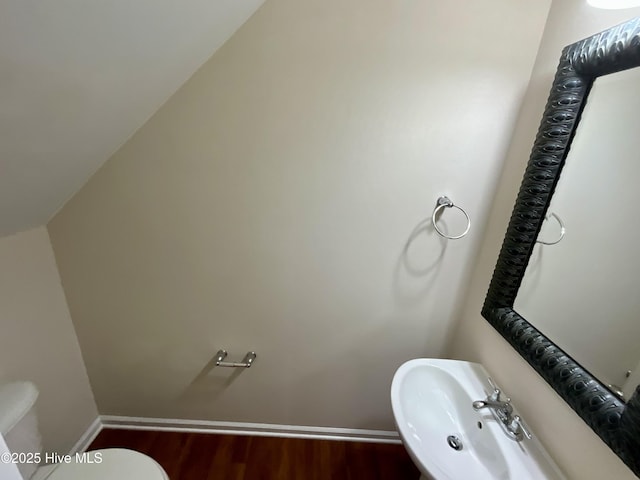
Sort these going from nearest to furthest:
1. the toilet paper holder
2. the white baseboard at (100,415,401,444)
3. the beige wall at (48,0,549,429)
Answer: the beige wall at (48,0,549,429) → the toilet paper holder → the white baseboard at (100,415,401,444)

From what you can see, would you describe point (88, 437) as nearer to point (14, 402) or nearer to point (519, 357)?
point (14, 402)

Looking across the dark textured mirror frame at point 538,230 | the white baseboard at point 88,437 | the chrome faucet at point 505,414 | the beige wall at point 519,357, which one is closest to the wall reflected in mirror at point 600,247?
the dark textured mirror frame at point 538,230

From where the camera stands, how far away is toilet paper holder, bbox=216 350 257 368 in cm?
151

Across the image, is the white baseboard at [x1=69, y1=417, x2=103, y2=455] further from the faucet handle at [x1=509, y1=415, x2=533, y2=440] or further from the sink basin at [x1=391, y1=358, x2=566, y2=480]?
the faucet handle at [x1=509, y1=415, x2=533, y2=440]

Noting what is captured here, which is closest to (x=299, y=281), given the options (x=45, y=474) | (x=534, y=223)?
(x=534, y=223)

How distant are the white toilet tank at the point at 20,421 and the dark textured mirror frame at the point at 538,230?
1744mm

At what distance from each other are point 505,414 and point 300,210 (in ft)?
3.49

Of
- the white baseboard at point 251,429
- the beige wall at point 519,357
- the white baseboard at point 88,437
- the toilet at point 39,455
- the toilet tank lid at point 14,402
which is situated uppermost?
the beige wall at point 519,357

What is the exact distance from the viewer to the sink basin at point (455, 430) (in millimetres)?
872

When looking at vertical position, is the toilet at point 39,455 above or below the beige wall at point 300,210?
below

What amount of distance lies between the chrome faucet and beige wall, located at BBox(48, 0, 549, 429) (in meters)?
0.46

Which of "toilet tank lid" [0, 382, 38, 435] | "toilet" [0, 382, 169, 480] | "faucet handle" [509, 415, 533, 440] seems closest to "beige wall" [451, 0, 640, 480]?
"faucet handle" [509, 415, 533, 440]

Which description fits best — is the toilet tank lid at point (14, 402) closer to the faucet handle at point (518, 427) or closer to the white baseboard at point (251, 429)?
the white baseboard at point (251, 429)

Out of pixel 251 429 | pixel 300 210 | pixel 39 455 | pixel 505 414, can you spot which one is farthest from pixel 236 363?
pixel 505 414
